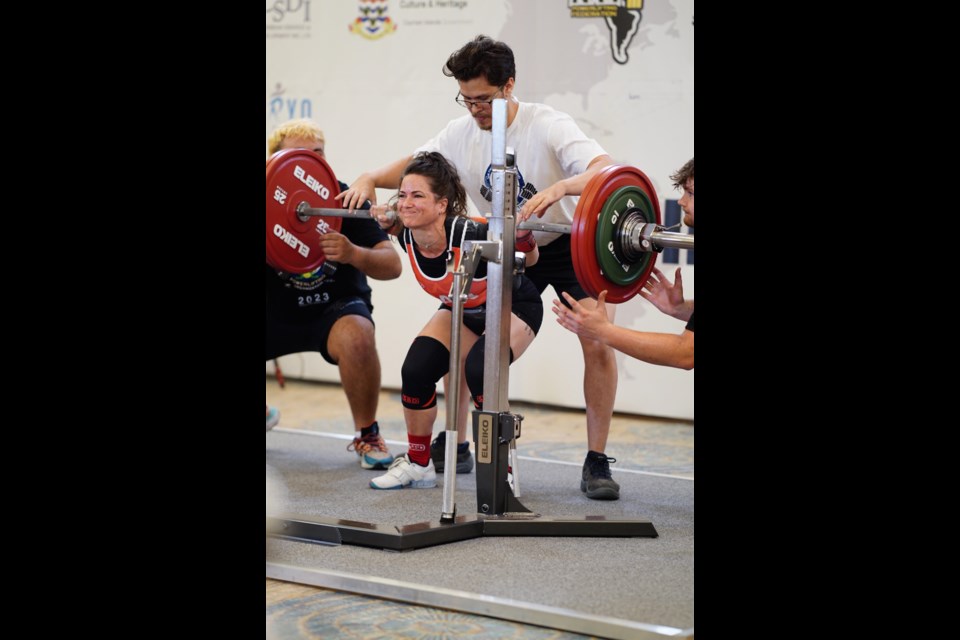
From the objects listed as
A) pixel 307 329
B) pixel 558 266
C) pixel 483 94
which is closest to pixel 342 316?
pixel 307 329

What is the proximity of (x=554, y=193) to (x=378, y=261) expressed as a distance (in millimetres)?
932

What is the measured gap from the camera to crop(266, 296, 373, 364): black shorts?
3.80m

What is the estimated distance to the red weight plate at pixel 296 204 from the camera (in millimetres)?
3635

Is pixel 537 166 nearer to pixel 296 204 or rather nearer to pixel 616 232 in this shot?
pixel 616 232

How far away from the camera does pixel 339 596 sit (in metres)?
2.56

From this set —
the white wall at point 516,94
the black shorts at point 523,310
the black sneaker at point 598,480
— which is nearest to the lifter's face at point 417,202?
the black shorts at point 523,310

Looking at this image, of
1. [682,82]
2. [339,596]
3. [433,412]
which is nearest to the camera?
[339,596]

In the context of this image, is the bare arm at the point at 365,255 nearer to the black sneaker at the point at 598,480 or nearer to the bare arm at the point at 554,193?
the bare arm at the point at 554,193

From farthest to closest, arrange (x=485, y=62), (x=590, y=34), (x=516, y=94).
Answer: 1. (x=516, y=94)
2. (x=590, y=34)
3. (x=485, y=62)

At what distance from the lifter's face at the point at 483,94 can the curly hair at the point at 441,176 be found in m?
0.18

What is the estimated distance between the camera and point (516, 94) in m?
4.74
